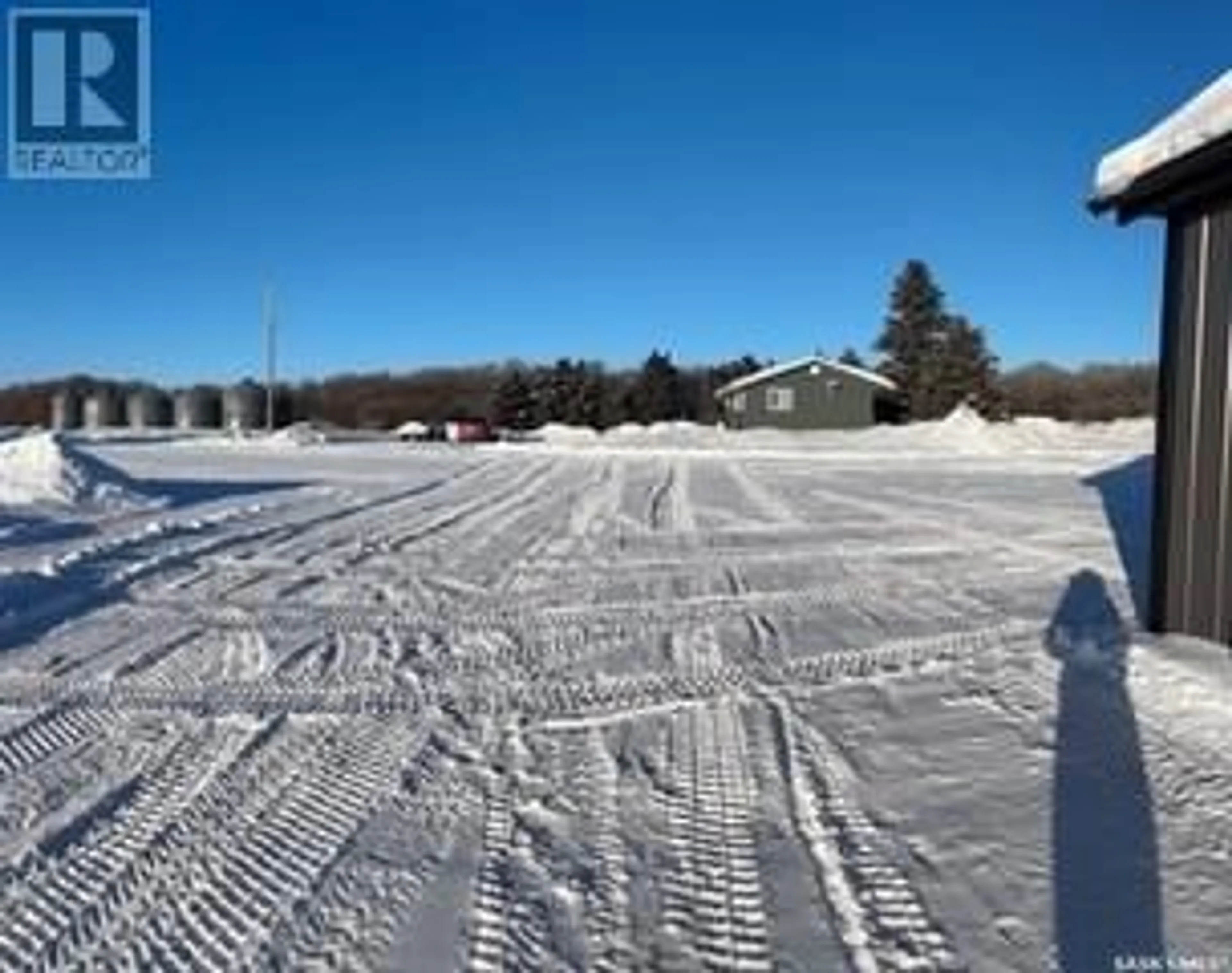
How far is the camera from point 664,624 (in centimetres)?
935

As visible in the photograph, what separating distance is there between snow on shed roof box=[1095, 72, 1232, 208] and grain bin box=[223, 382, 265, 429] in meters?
72.8

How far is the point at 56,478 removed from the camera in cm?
2036

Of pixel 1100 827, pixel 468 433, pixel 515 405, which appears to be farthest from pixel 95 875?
pixel 515 405

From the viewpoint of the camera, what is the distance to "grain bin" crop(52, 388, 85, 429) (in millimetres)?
87125

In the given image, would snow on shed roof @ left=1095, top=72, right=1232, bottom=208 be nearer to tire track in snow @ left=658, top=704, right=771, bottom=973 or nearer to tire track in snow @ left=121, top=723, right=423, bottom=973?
tire track in snow @ left=658, top=704, right=771, bottom=973

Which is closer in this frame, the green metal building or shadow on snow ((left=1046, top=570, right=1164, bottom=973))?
shadow on snow ((left=1046, top=570, right=1164, bottom=973))

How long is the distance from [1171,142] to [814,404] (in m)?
63.9

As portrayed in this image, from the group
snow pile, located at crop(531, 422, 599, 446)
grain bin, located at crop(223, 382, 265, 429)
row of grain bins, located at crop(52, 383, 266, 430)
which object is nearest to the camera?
snow pile, located at crop(531, 422, 599, 446)

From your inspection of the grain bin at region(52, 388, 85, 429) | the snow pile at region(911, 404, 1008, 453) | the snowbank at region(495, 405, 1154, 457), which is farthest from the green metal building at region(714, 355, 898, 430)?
the grain bin at region(52, 388, 85, 429)

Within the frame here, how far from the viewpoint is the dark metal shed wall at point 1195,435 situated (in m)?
7.95

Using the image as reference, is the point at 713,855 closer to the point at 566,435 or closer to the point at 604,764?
the point at 604,764

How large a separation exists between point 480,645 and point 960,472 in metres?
26.1

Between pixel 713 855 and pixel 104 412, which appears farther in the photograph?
pixel 104 412

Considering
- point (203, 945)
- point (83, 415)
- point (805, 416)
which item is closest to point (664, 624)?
point (203, 945)
